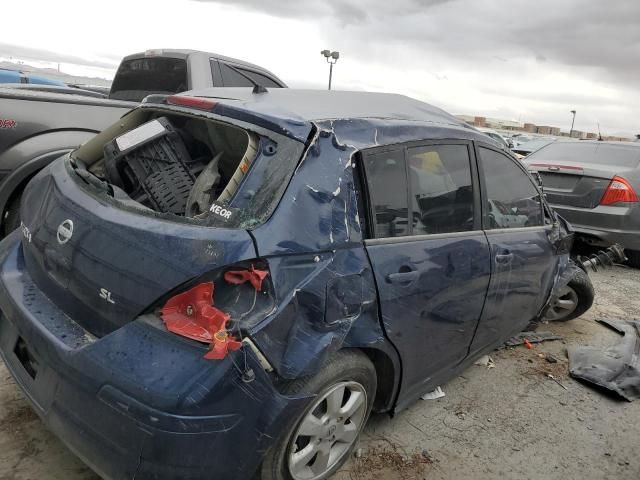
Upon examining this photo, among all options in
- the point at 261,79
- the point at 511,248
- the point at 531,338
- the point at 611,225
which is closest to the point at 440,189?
the point at 511,248

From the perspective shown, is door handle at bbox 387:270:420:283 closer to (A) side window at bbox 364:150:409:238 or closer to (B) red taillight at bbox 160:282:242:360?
(A) side window at bbox 364:150:409:238

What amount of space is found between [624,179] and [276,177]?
223 inches

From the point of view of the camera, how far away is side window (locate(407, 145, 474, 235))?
258 cm

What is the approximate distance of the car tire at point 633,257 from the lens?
649cm

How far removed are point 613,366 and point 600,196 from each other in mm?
2984

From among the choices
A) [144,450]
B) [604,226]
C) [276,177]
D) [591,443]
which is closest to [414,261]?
[276,177]

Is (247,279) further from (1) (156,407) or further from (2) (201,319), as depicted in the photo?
(1) (156,407)

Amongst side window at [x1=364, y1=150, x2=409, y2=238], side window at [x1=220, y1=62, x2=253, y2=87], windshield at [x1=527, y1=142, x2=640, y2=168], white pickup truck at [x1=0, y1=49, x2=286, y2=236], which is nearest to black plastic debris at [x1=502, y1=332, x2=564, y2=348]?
side window at [x1=364, y1=150, x2=409, y2=238]

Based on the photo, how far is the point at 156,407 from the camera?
1711 millimetres

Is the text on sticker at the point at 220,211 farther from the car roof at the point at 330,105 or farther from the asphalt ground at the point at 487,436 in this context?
the asphalt ground at the point at 487,436

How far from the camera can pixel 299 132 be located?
211 centimetres

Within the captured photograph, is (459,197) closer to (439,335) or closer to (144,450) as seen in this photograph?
(439,335)

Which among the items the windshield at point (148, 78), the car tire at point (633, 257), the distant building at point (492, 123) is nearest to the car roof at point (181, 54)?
the windshield at point (148, 78)

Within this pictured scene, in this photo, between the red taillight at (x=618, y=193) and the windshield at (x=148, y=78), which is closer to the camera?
the windshield at (x=148, y=78)
